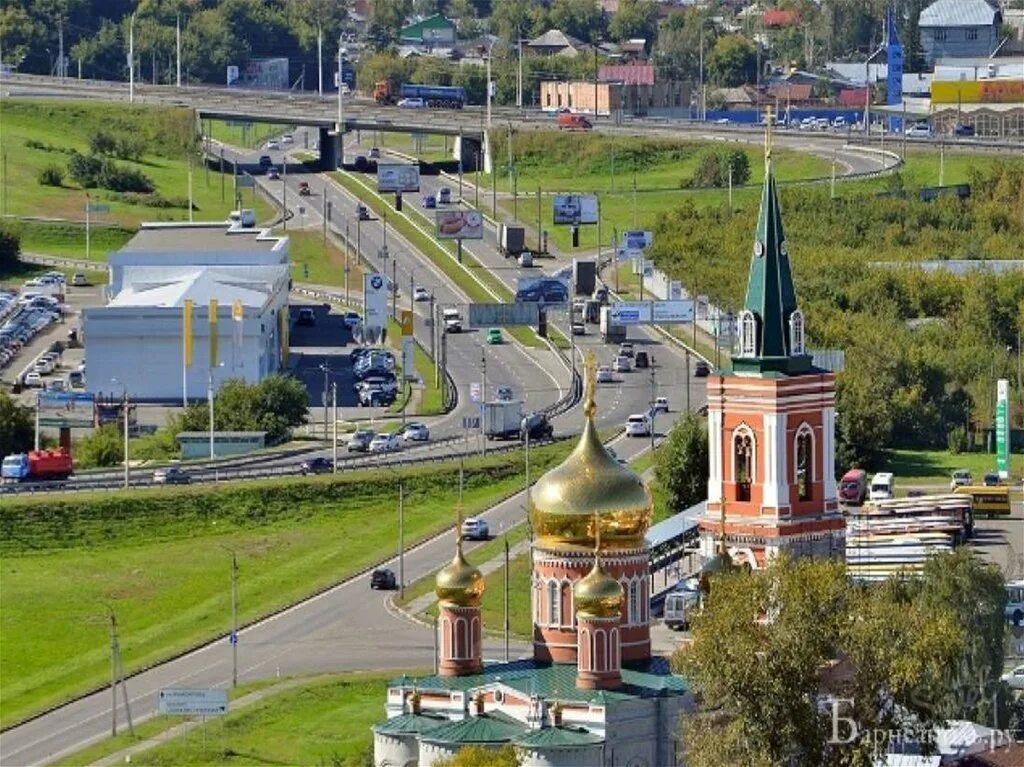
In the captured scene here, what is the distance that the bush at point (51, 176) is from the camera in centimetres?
17688

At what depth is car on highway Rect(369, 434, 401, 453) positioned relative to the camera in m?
118

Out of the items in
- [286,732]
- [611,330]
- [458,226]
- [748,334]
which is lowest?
[286,732]

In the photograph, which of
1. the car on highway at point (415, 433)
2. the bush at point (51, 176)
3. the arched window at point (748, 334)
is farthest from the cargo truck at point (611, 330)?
the arched window at point (748, 334)

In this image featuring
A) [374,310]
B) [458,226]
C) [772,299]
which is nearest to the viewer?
[772,299]

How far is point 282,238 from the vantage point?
152375mm

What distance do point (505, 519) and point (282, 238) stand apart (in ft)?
161

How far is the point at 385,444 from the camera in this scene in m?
119

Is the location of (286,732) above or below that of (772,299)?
below

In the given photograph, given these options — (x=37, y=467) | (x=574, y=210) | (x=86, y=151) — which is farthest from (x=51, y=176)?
(x=37, y=467)

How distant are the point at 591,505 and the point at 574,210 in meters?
95.1

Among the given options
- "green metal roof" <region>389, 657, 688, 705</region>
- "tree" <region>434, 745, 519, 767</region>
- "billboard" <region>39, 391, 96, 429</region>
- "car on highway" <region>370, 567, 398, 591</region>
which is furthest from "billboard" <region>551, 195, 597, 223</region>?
"tree" <region>434, 745, 519, 767</region>

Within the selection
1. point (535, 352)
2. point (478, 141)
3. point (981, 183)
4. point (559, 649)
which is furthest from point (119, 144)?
point (559, 649)

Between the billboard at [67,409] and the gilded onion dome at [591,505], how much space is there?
51906mm

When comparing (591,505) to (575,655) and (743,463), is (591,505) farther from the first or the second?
(743,463)
